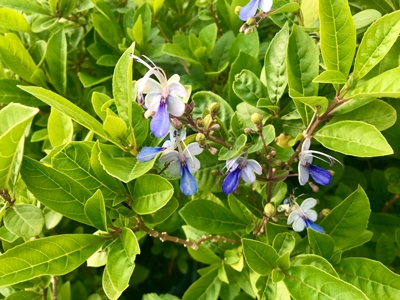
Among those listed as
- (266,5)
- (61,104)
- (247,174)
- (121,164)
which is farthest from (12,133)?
(266,5)

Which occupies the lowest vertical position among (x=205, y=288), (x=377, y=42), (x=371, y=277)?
(x=205, y=288)

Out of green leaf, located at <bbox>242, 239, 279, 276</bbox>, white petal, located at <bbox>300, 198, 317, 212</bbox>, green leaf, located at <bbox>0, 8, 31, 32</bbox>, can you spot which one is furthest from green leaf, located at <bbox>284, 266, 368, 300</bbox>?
green leaf, located at <bbox>0, 8, 31, 32</bbox>

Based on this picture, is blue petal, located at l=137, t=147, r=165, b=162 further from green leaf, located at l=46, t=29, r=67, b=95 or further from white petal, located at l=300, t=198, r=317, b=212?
green leaf, located at l=46, t=29, r=67, b=95

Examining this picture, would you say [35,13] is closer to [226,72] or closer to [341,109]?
[226,72]

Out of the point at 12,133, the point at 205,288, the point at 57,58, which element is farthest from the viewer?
the point at 57,58

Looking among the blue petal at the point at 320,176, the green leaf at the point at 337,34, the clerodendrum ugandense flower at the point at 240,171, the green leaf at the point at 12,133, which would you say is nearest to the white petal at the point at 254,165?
the clerodendrum ugandense flower at the point at 240,171

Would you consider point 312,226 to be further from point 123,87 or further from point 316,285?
point 123,87

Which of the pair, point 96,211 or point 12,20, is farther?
point 12,20

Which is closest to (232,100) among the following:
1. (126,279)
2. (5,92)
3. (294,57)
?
(294,57)
